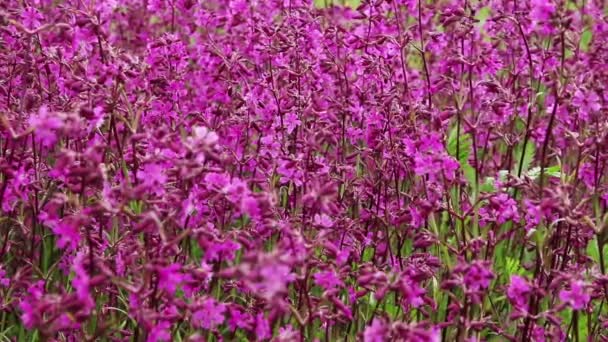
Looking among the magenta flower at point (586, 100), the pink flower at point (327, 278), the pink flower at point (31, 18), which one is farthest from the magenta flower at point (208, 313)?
the pink flower at point (31, 18)

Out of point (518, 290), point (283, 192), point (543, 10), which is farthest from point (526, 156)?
point (518, 290)

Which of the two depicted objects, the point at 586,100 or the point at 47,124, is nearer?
the point at 47,124

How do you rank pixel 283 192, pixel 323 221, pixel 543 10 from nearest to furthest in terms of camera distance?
pixel 323 221
pixel 543 10
pixel 283 192

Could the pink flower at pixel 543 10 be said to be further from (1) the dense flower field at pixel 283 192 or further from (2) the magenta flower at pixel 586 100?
Result: (2) the magenta flower at pixel 586 100

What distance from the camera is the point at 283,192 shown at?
4.96 metres

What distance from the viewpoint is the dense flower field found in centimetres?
277

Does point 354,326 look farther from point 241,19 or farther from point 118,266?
point 241,19

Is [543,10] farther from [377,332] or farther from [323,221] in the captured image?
[377,332]

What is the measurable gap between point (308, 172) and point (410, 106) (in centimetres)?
72

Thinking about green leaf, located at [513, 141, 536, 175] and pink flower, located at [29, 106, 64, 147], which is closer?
pink flower, located at [29, 106, 64, 147]

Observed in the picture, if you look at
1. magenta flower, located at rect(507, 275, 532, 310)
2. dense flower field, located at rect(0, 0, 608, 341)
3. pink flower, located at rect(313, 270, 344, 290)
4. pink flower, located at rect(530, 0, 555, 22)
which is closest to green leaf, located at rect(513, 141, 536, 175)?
dense flower field, located at rect(0, 0, 608, 341)

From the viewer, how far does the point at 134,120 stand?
3.12m

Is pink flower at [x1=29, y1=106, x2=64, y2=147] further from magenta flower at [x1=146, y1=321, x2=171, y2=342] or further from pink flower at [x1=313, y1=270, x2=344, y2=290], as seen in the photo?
pink flower at [x1=313, y1=270, x2=344, y2=290]

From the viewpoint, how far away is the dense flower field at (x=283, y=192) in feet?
9.09
